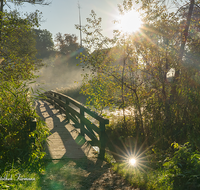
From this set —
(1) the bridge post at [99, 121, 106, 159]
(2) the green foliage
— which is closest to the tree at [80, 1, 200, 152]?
(1) the bridge post at [99, 121, 106, 159]

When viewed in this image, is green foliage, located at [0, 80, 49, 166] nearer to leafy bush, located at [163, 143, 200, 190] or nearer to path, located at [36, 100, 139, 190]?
path, located at [36, 100, 139, 190]

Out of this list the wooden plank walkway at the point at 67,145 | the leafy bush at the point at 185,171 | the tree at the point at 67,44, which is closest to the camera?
the leafy bush at the point at 185,171

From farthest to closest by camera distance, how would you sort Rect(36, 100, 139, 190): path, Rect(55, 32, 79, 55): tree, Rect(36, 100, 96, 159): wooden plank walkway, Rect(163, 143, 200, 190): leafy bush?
Rect(55, 32, 79, 55): tree
Rect(36, 100, 96, 159): wooden plank walkway
Rect(36, 100, 139, 190): path
Rect(163, 143, 200, 190): leafy bush

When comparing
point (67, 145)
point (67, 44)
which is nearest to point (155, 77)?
point (67, 145)

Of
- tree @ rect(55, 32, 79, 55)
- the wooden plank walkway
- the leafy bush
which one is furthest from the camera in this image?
tree @ rect(55, 32, 79, 55)

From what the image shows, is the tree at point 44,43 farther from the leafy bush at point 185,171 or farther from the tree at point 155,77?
the leafy bush at point 185,171

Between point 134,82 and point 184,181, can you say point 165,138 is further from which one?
Result: point 184,181

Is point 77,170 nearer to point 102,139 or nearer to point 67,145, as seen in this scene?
point 102,139

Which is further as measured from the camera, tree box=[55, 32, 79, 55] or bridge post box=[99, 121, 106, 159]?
tree box=[55, 32, 79, 55]

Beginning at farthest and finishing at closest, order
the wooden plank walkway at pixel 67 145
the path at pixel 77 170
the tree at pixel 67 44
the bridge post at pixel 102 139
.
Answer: the tree at pixel 67 44
the wooden plank walkway at pixel 67 145
the bridge post at pixel 102 139
the path at pixel 77 170

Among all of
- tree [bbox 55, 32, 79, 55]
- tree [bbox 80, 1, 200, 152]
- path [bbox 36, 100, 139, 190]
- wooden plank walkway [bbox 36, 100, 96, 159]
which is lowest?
path [bbox 36, 100, 139, 190]

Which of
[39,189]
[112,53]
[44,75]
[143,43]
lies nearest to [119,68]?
[112,53]

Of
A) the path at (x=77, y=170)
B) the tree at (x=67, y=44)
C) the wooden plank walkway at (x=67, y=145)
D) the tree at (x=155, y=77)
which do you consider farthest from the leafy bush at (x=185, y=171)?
the tree at (x=67, y=44)

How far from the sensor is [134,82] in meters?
6.86
